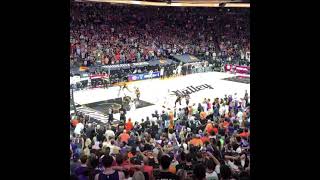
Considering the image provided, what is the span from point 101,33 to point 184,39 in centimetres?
570

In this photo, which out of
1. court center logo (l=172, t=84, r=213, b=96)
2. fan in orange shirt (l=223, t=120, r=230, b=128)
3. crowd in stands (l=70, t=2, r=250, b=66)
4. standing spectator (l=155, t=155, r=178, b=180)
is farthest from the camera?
crowd in stands (l=70, t=2, r=250, b=66)

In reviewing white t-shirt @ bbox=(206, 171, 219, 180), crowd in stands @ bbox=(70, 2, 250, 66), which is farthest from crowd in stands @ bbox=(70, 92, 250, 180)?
crowd in stands @ bbox=(70, 2, 250, 66)

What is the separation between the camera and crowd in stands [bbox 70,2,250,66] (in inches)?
752

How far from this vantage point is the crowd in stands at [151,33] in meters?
19.1

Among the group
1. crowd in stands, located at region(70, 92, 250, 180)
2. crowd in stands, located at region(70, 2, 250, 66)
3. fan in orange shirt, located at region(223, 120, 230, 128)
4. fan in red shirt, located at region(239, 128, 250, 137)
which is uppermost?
crowd in stands, located at region(70, 2, 250, 66)

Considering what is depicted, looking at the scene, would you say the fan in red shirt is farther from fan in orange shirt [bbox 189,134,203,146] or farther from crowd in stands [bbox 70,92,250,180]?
fan in orange shirt [bbox 189,134,203,146]

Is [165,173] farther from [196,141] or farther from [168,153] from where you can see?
[196,141]

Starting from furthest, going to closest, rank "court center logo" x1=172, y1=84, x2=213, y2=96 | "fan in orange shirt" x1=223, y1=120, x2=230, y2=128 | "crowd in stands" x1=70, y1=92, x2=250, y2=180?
"court center logo" x1=172, y1=84, x2=213, y2=96
"fan in orange shirt" x1=223, y1=120, x2=230, y2=128
"crowd in stands" x1=70, y1=92, x2=250, y2=180

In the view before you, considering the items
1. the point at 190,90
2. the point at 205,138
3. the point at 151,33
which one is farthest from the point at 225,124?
the point at 151,33

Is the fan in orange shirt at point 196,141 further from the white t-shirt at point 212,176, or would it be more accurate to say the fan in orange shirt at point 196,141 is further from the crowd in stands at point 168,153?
the white t-shirt at point 212,176
